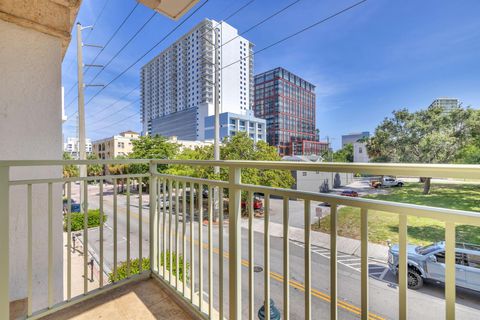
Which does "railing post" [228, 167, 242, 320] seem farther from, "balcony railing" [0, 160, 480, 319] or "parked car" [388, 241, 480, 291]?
"parked car" [388, 241, 480, 291]

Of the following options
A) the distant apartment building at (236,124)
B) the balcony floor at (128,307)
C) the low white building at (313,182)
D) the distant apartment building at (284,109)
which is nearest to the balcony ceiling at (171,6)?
the low white building at (313,182)

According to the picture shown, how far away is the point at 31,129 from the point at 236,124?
37902 millimetres

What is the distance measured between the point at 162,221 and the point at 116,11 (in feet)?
19.9

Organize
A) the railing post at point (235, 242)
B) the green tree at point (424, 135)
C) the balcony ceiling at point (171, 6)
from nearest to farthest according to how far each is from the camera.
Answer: the railing post at point (235, 242)
the balcony ceiling at point (171, 6)
the green tree at point (424, 135)

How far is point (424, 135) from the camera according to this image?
43.3 feet

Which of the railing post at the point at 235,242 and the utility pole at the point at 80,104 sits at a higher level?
the utility pole at the point at 80,104

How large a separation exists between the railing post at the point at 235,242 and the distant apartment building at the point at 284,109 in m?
48.3

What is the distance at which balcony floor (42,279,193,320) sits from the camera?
1.43 meters

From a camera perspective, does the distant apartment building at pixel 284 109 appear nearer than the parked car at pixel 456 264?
No

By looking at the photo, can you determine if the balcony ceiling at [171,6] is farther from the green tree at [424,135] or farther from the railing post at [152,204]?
the green tree at [424,135]

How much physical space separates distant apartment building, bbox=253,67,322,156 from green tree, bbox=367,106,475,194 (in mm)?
33269

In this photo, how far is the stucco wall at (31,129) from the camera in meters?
1.62

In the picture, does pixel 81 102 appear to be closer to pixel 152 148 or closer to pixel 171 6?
pixel 171 6

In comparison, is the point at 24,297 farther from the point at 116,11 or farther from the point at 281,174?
the point at 281,174
